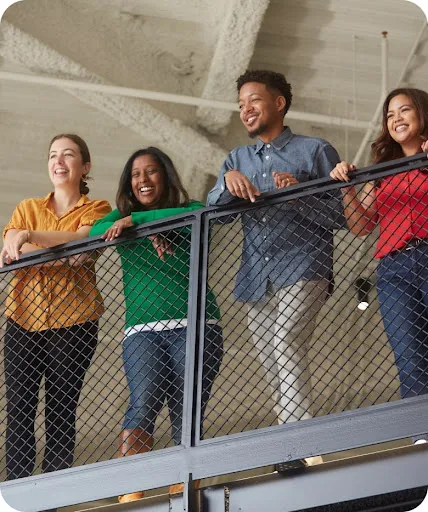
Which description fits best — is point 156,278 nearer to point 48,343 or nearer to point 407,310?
point 48,343

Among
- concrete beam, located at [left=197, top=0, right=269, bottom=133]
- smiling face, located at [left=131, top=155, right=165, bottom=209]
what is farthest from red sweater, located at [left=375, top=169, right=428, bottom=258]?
concrete beam, located at [left=197, top=0, right=269, bottom=133]

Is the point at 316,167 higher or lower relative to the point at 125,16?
lower

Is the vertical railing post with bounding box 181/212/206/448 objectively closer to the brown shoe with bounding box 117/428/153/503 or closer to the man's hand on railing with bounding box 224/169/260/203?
the man's hand on railing with bounding box 224/169/260/203

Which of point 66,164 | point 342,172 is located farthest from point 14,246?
point 342,172

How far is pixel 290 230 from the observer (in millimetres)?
3762

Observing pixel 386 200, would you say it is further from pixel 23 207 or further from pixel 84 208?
pixel 23 207

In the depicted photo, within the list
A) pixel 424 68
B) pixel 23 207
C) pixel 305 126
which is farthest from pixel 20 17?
pixel 23 207

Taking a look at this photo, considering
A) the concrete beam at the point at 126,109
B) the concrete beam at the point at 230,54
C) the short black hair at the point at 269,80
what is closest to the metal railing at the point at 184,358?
the short black hair at the point at 269,80

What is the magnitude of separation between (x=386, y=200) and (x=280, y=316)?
2.06 feet

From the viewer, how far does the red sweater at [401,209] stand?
3.57m

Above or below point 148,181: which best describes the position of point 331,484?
below

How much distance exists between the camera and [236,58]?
8008mm

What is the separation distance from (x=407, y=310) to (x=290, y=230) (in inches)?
22.9

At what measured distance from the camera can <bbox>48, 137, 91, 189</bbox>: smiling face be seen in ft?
13.8
